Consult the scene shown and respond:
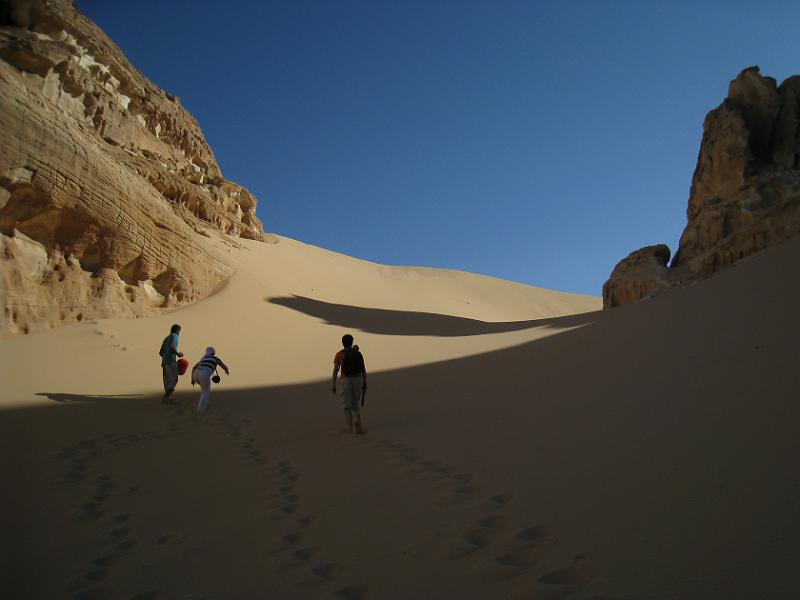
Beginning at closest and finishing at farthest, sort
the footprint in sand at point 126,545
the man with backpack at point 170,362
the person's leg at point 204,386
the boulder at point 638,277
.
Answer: the footprint in sand at point 126,545 → the person's leg at point 204,386 → the man with backpack at point 170,362 → the boulder at point 638,277

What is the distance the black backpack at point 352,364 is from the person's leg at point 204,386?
236 centimetres

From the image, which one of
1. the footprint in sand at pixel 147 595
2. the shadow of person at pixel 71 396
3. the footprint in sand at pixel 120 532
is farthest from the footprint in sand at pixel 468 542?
the shadow of person at pixel 71 396

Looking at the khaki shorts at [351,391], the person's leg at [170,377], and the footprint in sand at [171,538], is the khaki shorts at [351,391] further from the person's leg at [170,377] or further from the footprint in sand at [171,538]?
the person's leg at [170,377]

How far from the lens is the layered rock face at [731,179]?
1595 cm

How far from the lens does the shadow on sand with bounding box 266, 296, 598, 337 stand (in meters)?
15.3

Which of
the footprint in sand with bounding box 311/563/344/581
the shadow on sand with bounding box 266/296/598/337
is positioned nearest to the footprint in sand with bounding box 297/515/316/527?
the footprint in sand with bounding box 311/563/344/581

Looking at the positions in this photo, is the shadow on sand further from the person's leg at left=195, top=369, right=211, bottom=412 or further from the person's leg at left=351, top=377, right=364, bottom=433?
the person's leg at left=351, top=377, right=364, bottom=433

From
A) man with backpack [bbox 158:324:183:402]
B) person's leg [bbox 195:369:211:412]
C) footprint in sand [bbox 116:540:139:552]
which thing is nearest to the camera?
footprint in sand [bbox 116:540:139:552]

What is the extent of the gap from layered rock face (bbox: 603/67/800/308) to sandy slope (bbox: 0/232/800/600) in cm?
863

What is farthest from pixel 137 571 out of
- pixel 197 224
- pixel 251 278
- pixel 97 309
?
pixel 197 224

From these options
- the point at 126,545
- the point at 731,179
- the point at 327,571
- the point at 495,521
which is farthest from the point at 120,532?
the point at 731,179

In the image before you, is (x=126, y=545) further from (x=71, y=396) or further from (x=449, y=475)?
(x=71, y=396)

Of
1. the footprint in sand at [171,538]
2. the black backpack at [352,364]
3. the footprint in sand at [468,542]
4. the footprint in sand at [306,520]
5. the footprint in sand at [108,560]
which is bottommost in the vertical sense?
the footprint in sand at [108,560]

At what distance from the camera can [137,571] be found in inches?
93.0
